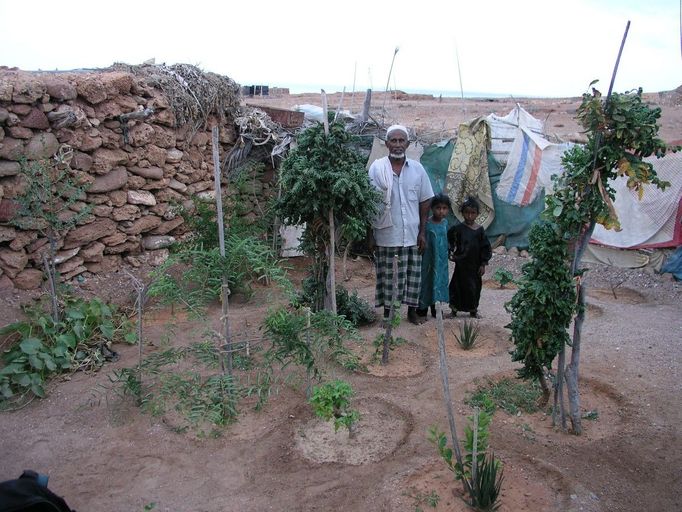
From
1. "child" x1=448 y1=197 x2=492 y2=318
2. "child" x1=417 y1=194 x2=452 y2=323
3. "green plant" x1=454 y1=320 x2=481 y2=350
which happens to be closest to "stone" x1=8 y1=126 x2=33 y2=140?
"child" x1=417 y1=194 x2=452 y2=323

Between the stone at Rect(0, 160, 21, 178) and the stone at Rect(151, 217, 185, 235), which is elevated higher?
the stone at Rect(0, 160, 21, 178)

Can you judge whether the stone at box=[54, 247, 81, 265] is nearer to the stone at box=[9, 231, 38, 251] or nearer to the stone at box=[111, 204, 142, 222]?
the stone at box=[9, 231, 38, 251]

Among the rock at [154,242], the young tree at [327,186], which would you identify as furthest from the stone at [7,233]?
the young tree at [327,186]

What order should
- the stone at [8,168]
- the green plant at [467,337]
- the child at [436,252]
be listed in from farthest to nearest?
the child at [436,252] → the stone at [8,168] → the green plant at [467,337]

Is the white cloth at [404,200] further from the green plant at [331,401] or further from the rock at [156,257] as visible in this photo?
the rock at [156,257]

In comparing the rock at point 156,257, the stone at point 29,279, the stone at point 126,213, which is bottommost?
the rock at point 156,257

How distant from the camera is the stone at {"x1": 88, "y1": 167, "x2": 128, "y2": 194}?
5805 millimetres

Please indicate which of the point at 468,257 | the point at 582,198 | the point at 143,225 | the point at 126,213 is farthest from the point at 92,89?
the point at 582,198

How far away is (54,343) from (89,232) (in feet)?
5.16

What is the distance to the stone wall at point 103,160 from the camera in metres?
5.04

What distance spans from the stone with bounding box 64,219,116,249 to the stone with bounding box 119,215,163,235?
0.17 m

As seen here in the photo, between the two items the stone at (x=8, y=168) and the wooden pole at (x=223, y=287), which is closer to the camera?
the wooden pole at (x=223, y=287)

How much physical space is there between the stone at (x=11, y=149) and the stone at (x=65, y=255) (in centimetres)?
95

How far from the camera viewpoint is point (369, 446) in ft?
11.2
